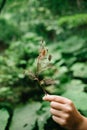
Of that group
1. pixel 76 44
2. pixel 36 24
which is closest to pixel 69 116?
pixel 76 44

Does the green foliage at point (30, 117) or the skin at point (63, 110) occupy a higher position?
the green foliage at point (30, 117)

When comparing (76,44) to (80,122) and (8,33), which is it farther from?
(80,122)

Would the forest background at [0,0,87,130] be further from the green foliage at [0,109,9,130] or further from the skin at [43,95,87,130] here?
the skin at [43,95,87,130]

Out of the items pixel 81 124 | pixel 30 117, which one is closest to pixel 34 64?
pixel 30 117

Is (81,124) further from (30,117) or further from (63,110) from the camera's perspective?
(30,117)

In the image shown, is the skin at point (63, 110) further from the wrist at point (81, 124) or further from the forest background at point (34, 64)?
the forest background at point (34, 64)

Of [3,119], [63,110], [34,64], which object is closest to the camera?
[63,110]

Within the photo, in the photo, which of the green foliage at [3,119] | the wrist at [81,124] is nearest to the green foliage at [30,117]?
the green foliage at [3,119]

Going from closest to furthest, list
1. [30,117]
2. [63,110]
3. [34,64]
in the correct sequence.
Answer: [63,110] → [30,117] → [34,64]
